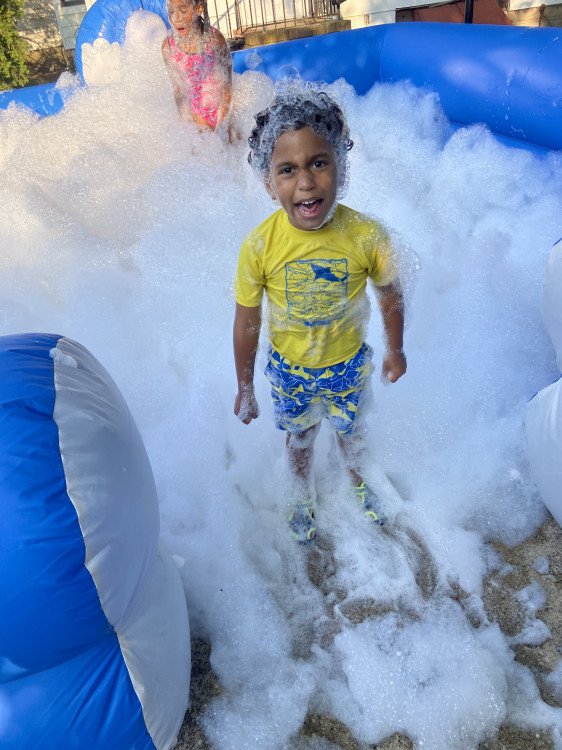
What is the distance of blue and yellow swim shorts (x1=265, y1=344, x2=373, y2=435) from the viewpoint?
56.8 inches

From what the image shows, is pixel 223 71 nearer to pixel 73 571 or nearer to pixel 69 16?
pixel 73 571

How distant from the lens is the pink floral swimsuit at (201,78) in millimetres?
2863

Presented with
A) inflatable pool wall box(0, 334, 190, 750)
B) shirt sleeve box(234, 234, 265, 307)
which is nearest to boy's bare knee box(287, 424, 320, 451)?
shirt sleeve box(234, 234, 265, 307)

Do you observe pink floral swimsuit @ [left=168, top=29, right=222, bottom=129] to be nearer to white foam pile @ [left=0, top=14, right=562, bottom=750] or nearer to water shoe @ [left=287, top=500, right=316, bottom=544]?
white foam pile @ [left=0, top=14, right=562, bottom=750]

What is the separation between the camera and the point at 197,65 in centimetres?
288

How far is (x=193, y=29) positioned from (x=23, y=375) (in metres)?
2.44

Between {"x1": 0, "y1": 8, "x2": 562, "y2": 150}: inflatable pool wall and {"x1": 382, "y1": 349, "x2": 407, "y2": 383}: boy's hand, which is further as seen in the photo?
{"x1": 0, "y1": 8, "x2": 562, "y2": 150}: inflatable pool wall

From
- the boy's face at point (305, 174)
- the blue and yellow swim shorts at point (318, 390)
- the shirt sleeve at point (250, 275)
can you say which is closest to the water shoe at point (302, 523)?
the blue and yellow swim shorts at point (318, 390)

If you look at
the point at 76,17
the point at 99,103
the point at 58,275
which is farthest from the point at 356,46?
the point at 76,17

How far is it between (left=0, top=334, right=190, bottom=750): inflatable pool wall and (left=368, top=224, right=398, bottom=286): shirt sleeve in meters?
0.66

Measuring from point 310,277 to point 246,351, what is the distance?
26cm

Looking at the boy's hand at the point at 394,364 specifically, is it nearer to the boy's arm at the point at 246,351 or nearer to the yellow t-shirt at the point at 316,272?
the yellow t-shirt at the point at 316,272

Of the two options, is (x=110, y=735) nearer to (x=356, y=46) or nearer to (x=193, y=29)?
(x=193, y=29)

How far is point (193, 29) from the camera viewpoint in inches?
109
